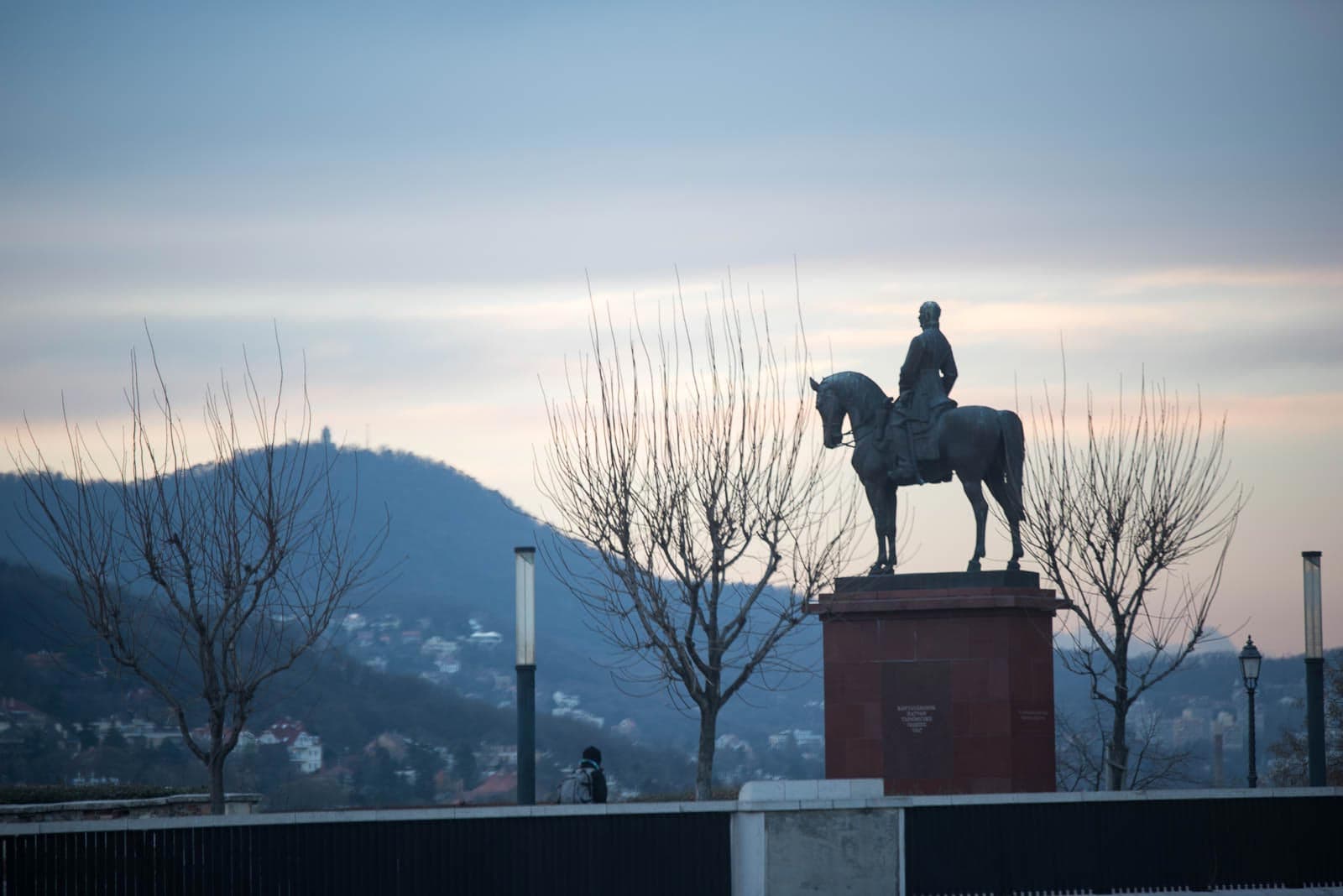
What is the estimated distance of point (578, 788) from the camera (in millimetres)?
15711

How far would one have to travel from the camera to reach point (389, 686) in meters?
90.9

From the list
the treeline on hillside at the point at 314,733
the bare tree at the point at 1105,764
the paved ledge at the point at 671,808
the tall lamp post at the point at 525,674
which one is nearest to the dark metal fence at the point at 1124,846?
the paved ledge at the point at 671,808

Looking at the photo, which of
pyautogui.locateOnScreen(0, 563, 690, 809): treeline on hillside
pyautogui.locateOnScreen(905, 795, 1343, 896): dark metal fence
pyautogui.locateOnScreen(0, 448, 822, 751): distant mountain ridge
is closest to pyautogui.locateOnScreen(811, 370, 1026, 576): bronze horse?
pyautogui.locateOnScreen(905, 795, 1343, 896): dark metal fence

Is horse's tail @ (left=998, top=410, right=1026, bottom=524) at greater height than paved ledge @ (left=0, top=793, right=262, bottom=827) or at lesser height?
greater

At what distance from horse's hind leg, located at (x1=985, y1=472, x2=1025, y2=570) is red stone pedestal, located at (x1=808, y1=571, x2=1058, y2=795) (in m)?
0.51

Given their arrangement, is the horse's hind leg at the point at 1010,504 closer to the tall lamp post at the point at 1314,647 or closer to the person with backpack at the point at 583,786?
the tall lamp post at the point at 1314,647

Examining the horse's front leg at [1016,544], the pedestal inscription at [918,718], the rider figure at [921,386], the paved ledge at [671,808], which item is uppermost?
the rider figure at [921,386]

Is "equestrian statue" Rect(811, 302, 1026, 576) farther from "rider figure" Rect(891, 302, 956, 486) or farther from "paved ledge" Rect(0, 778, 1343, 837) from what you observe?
"paved ledge" Rect(0, 778, 1343, 837)

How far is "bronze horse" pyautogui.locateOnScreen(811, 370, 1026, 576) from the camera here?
2086cm

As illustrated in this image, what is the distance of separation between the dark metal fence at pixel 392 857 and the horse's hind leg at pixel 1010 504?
25.9 feet

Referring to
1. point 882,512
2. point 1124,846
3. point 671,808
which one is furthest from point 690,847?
point 882,512

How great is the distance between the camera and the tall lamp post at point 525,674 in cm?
1686

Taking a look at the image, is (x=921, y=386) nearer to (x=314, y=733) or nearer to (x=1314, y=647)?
(x=1314, y=647)

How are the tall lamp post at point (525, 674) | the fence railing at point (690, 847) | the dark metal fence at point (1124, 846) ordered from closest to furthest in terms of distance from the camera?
the fence railing at point (690, 847)
the dark metal fence at point (1124, 846)
the tall lamp post at point (525, 674)
